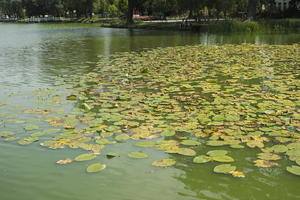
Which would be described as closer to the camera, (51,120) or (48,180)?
(48,180)

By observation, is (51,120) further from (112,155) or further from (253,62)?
(253,62)

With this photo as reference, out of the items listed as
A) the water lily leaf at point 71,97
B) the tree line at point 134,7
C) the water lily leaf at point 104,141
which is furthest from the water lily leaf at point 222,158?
the tree line at point 134,7

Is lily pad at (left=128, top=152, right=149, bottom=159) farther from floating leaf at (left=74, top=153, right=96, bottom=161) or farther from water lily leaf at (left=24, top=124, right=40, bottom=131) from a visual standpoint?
water lily leaf at (left=24, top=124, right=40, bottom=131)

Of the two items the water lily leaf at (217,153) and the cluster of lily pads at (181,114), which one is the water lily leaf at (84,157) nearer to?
the cluster of lily pads at (181,114)

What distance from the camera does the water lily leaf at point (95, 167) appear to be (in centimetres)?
443

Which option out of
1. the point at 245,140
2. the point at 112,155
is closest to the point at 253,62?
the point at 245,140

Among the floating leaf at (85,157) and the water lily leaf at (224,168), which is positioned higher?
the floating leaf at (85,157)

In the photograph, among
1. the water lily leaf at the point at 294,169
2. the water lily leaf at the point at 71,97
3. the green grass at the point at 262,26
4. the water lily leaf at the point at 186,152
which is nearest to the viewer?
the water lily leaf at the point at 294,169

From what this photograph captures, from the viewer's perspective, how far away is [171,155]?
489 centimetres

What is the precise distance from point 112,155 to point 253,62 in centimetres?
990

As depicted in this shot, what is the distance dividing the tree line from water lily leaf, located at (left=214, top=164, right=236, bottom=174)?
118 feet

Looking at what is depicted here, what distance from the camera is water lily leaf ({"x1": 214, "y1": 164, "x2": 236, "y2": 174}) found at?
4315 millimetres

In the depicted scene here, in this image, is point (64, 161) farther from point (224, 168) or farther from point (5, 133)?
point (224, 168)

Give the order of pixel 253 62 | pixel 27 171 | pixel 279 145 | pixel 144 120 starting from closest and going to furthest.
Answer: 1. pixel 27 171
2. pixel 279 145
3. pixel 144 120
4. pixel 253 62
